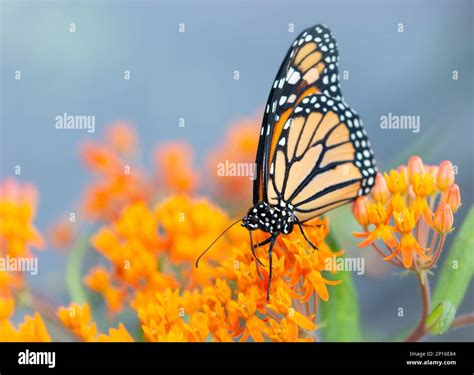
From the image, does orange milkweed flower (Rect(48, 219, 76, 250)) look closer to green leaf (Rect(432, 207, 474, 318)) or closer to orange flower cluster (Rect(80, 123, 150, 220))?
orange flower cluster (Rect(80, 123, 150, 220))

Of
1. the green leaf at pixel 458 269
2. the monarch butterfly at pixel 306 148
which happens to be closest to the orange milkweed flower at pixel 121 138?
the monarch butterfly at pixel 306 148

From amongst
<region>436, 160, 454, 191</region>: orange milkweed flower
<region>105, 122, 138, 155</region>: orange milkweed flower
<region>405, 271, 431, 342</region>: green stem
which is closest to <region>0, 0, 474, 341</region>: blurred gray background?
<region>105, 122, 138, 155</region>: orange milkweed flower

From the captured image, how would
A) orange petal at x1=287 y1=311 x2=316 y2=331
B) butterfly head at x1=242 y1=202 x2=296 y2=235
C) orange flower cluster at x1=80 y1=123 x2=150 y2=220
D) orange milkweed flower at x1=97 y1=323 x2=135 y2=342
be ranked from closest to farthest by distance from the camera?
orange petal at x1=287 y1=311 x2=316 y2=331
orange milkweed flower at x1=97 y1=323 x2=135 y2=342
butterfly head at x1=242 y1=202 x2=296 y2=235
orange flower cluster at x1=80 y1=123 x2=150 y2=220

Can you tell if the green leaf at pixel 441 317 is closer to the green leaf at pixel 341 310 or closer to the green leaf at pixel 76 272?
the green leaf at pixel 341 310

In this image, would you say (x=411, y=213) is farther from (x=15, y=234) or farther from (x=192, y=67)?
(x=15, y=234)

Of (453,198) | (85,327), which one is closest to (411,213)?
(453,198)

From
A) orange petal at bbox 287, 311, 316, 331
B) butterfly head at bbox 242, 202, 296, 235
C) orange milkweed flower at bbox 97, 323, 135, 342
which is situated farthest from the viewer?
butterfly head at bbox 242, 202, 296, 235

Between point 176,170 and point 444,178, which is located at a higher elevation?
point 176,170
